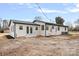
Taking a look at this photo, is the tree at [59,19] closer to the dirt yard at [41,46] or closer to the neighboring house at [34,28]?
the neighboring house at [34,28]

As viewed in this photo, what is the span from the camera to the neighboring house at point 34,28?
12.9 ft

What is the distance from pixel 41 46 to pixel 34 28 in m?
0.22

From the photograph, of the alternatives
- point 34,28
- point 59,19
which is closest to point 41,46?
point 34,28

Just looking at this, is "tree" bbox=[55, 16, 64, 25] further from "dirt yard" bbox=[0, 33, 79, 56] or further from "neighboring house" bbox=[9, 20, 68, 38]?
"dirt yard" bbox=[0, 33, 79, 56]

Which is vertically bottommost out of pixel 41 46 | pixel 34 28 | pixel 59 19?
pixel 41 46

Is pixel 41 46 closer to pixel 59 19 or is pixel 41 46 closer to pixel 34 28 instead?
pixel 34 28

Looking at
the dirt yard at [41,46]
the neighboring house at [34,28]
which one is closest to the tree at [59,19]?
the neighboring house at [34,28]

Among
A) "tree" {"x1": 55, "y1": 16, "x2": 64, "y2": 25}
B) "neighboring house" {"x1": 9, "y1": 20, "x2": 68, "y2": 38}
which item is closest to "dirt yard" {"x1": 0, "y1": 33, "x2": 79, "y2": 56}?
"neighboring house" {"x1": 9, "y1": 20, "x2": 68, "y2": 38}

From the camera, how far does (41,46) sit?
3.97 metres

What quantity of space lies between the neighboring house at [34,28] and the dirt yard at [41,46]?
6 centimetres

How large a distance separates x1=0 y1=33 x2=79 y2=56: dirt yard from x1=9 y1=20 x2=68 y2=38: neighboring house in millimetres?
58

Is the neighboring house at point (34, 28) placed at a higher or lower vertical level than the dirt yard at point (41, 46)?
higher

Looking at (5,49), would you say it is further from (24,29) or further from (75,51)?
(75,51)

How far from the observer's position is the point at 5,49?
13.0ft
